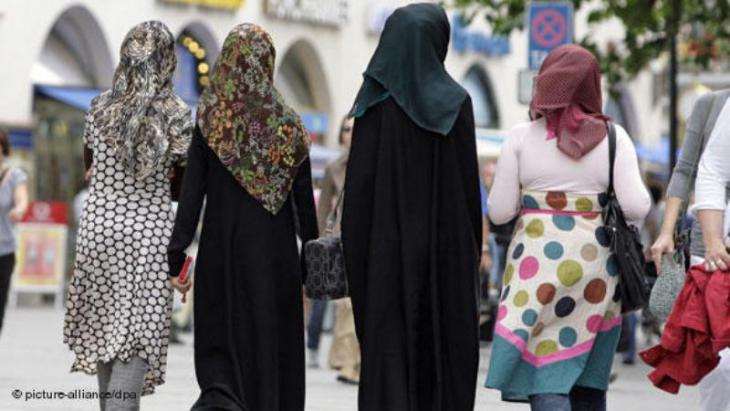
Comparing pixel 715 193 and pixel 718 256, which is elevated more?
pixel 715 193

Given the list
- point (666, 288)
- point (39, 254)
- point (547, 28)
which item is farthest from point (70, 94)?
point (666, 288)

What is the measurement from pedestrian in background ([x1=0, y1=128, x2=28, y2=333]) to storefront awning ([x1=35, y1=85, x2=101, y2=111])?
16651 mm

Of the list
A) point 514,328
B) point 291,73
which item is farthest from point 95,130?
point 291,73

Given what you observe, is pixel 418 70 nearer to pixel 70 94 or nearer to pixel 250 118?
Answer: pixel 250 118

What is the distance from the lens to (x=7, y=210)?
1412 cm

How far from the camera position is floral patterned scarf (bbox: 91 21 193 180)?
8.74 m

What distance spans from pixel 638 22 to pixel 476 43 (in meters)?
24.7

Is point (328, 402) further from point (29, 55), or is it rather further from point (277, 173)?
point (29, 55)

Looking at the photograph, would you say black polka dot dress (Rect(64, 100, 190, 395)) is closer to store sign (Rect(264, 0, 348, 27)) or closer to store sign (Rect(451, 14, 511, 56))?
store sign (Rect(264, 0, 348, 27))

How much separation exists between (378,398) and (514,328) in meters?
0.67

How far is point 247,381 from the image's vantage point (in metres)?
8.45

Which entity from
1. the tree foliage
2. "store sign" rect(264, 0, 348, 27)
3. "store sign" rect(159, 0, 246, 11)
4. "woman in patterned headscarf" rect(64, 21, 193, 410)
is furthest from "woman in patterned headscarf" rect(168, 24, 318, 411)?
"store sign" rect(264, 0, 348, 27)

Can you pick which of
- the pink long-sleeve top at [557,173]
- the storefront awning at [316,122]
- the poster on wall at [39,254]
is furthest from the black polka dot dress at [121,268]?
the storefront awning at [316,122]

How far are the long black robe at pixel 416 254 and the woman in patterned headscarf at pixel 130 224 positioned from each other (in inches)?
36.8
